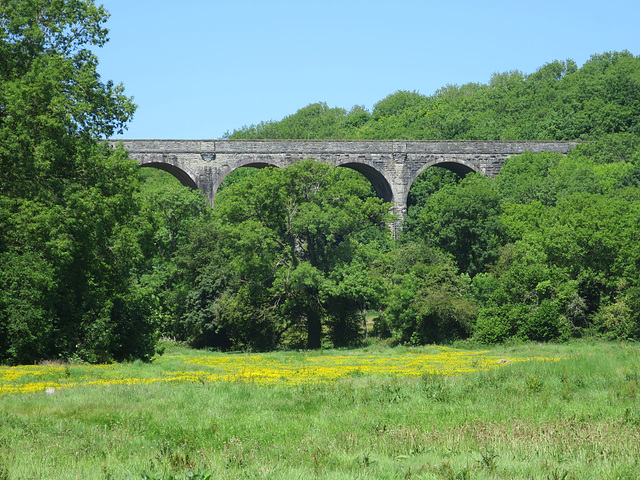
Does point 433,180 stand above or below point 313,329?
above

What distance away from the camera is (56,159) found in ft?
81.6

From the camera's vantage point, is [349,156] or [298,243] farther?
[349,156]

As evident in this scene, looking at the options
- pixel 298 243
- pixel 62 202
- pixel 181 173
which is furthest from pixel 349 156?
pixel 62 202

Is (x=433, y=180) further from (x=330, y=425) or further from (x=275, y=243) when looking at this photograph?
(x=330, y=425)

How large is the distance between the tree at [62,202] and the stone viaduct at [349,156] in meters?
28.7

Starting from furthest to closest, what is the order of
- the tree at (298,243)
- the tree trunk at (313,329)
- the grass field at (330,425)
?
the tree trunk at (313,329)
the tree at (298,243)
the grass field at (330,425)

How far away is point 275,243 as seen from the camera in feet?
140

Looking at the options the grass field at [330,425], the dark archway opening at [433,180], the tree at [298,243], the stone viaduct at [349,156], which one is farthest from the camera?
the dark archway opening at [433,180]

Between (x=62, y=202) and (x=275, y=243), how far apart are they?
18632 millimetres

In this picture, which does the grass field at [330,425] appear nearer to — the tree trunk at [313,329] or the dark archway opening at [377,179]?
the tree trunk at [313,329]

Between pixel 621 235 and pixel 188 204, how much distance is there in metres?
26.6

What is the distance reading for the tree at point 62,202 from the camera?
2338 centimetres

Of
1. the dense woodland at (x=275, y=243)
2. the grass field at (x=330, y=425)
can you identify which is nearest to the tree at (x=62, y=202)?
the dense woodland at (x=275, y=243)

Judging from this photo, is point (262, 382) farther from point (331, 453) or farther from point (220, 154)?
point (220, 154)
